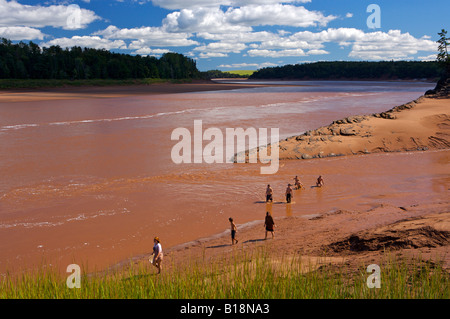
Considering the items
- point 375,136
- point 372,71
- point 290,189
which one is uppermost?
point 372,71

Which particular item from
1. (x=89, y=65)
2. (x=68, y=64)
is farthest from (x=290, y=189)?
(x=89, y=65)

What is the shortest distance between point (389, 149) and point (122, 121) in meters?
24.0

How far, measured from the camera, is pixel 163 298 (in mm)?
5816

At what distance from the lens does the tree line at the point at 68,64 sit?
89.6 metres

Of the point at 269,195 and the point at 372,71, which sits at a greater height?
the point at 372,71

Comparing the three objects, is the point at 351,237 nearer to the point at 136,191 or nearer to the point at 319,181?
the point at 319,181

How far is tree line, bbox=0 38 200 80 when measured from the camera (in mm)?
89625

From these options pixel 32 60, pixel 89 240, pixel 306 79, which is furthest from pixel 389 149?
pixel 306 79

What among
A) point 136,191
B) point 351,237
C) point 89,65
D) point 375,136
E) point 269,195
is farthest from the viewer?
point 89,65

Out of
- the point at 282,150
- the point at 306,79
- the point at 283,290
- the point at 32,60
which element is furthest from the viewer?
the point at 306,79

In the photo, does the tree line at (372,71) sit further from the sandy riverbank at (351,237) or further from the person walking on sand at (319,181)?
the sandy riverbank at (351,237)

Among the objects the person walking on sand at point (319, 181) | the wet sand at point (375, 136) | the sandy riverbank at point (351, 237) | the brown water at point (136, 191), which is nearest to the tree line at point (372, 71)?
the wet sand at point (375, 136)

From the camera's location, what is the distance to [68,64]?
320ft
